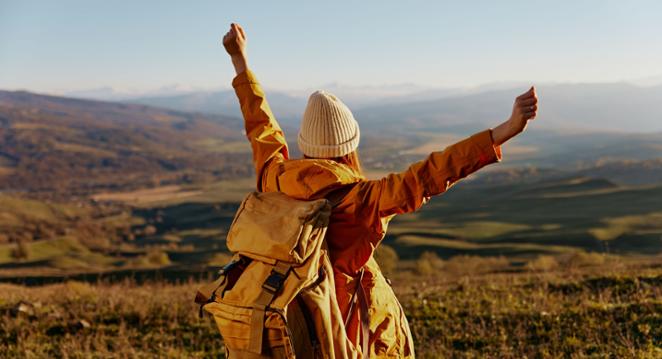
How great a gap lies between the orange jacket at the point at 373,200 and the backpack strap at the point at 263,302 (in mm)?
423

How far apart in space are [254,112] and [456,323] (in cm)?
460

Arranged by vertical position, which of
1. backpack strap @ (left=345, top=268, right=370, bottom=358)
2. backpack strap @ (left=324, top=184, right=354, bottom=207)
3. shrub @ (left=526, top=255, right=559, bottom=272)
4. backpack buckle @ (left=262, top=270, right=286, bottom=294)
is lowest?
shrub @ (left=526, top=255, right=559, bottom=272)

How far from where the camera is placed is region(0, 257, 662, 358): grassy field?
5.82m

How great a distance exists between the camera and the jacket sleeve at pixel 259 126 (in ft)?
12.0

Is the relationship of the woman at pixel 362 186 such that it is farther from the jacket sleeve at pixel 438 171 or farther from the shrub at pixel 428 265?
the shrub at pixel 428 265

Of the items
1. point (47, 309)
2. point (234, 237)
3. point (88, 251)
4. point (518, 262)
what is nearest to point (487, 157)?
point (234, 237)

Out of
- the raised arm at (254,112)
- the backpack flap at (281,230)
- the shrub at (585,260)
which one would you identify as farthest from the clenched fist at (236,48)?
the shrub at (585,260)

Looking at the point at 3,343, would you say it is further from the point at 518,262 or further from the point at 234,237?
the point at 518,262

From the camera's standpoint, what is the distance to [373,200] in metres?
2.84

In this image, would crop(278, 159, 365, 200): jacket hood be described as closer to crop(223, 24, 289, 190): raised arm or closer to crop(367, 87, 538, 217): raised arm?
crop(367, 87, 538, 217): raised arm

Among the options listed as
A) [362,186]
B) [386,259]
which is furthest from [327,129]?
[386,259]

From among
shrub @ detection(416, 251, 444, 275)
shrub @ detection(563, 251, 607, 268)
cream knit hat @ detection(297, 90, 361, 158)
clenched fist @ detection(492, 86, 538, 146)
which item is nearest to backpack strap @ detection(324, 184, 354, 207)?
cream knit hat @ detection(297, 90, 361, 158)

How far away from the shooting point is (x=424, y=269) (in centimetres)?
3866

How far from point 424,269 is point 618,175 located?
393 ft
